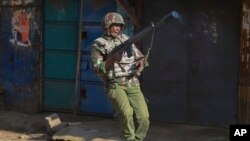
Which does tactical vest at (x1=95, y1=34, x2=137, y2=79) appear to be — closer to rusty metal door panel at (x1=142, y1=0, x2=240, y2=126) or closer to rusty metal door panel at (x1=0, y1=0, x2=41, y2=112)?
rusty metal door panel at (x1=142, y1=0, x2=240, y2=126)

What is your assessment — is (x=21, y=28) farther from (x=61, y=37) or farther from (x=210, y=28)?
(x=210, y=28)

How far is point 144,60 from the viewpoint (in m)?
6.82

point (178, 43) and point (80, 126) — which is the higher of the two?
point (178, 43)

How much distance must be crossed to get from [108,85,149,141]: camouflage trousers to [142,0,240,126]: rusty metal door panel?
224 centimetres

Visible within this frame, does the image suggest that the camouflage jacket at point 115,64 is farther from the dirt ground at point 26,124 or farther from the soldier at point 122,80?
the dirt ground at point 26,124

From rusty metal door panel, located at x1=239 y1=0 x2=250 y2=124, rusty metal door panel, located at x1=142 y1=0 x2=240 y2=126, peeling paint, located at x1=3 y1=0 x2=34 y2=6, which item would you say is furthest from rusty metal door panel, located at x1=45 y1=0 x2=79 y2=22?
rusty metal door panel, located at x1=239 y1=0 x2=250 y2=124

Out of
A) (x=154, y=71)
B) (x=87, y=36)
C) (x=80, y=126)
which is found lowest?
(x=80, y=126)

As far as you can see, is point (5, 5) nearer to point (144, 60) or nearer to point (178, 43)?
point (178, 43)

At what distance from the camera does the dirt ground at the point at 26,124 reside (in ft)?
29.4

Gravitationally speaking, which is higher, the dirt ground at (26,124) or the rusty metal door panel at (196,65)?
the rusty metal door panel at (196,65)

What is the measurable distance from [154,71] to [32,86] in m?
2.50

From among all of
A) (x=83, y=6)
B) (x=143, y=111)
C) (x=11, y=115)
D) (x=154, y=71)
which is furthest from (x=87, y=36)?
(x=143, y=111)

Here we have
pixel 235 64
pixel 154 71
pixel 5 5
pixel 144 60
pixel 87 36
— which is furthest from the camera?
pixel 5 5

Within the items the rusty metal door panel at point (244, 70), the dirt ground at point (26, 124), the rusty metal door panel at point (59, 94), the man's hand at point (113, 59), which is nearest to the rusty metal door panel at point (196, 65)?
the rusty metal door panel at point (244, 70)
